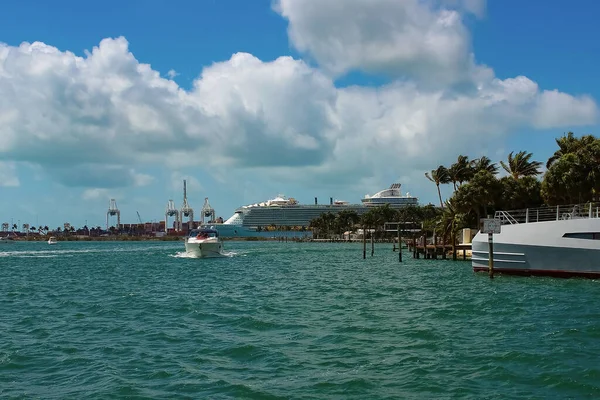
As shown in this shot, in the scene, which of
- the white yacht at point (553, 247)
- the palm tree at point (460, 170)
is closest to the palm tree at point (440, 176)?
the palm tree at point (460, 170)

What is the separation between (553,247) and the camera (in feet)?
106

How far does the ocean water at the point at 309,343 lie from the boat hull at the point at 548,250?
74.9 inches

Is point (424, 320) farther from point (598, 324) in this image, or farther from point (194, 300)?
point (194, 300)

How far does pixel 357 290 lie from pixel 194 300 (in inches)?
310

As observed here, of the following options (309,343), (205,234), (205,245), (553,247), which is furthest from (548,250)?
(205,234)

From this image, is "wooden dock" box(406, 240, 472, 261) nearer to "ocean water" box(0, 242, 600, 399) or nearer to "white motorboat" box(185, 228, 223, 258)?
"white motorboat" box(185, 228, 223, 258)

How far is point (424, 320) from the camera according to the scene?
787 inches

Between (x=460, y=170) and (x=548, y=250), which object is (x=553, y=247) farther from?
(x=460, y=170)

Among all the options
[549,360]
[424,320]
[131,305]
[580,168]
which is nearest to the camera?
[549,360]

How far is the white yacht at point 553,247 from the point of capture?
31.4 meters

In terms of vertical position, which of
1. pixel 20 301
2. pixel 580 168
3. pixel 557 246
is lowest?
pixel 20 301

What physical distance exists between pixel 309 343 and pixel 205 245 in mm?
51585

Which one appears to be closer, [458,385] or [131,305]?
[458,385]

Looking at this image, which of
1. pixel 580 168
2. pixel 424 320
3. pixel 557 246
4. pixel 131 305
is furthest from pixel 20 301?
pixel 580 168
